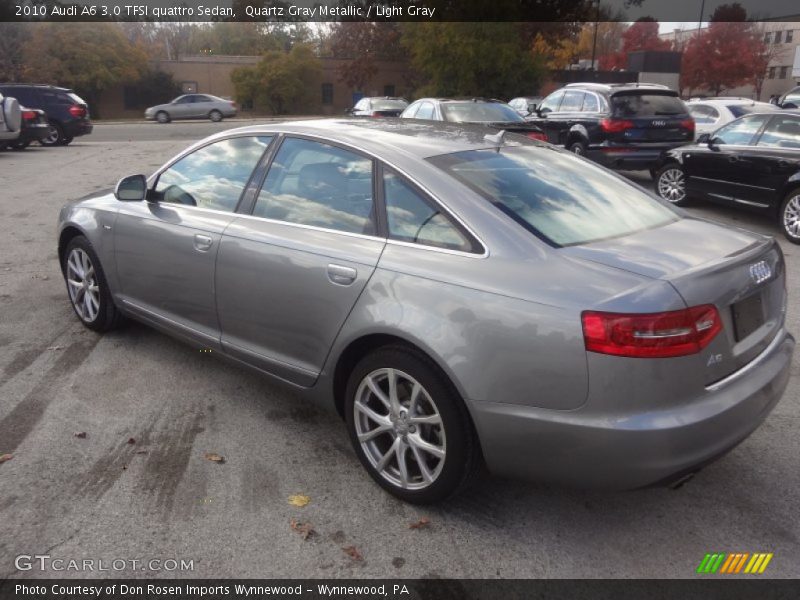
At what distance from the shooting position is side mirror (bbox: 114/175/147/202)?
439 cm

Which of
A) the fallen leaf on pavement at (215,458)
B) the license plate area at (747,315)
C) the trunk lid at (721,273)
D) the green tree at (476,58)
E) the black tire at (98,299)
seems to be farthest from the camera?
the green tree at (476,58)

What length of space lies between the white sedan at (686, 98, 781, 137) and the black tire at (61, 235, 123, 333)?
14591mm

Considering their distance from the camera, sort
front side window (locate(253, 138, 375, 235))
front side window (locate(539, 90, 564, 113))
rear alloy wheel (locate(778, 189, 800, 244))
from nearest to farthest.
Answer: front side window (locate(253, 138, 375, 235)) < rear alloy wheel (locate(778, 189, 800, 244)) < front side window (locate(539, 90, 564, 113))

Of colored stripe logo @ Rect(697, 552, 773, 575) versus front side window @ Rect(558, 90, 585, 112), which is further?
front side window @ Rect(558, 90, 585, 112)

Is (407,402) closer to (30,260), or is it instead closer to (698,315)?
(698,315)

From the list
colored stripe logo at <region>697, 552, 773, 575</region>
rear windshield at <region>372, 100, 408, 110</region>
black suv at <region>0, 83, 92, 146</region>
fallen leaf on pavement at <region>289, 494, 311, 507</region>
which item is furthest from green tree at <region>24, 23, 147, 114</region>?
colored stripe logo at <region>697, 552, 773, 575</region>

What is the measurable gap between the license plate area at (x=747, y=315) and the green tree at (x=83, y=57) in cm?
5086

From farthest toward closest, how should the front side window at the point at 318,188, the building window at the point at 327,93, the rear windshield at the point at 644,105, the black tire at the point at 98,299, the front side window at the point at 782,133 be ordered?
the building window at the point at 327,93 < the rear windshield at the point at 644,105 < the front side window at the point at 782,133 < the black tire at the point at 98,299 < the front side window at the point at 318,188

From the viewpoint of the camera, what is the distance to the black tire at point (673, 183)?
34.0 feet

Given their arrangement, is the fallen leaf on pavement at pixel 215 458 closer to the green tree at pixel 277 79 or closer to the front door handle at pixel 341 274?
the front door handle at pixel 341 274

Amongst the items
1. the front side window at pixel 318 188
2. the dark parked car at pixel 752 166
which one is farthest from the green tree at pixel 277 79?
the front side window at pixel 318 188

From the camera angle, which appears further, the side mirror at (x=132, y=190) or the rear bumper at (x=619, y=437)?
the side mirror at (x=132, y=190)

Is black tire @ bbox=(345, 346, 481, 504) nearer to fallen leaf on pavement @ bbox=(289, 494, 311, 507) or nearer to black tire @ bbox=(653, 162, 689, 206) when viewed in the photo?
fallen leaf on pavement @ bbox=(289, 494, 311, 507)

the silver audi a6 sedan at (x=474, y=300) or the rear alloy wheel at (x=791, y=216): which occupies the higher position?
the silver audi a6 sedan at (x=474, y=300)
